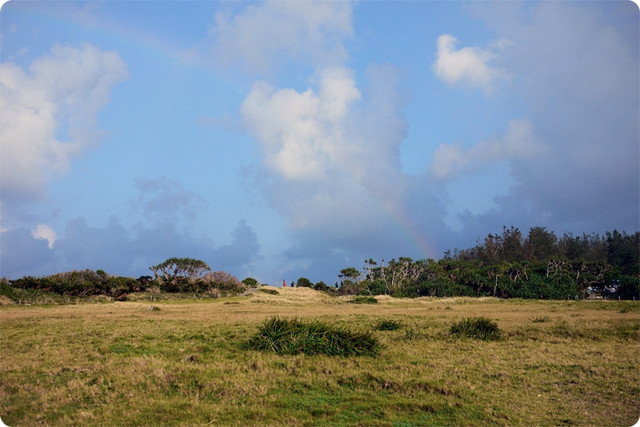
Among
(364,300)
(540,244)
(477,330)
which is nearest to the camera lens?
(477,330)

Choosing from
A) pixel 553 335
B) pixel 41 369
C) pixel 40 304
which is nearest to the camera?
pixel 41 369

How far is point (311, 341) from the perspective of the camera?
15727 millimetres

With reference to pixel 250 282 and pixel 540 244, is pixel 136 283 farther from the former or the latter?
pixel 540 244

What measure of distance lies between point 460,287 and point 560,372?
49.2m

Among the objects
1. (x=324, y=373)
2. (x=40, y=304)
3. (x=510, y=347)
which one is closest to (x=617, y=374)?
(x=510, y=347)

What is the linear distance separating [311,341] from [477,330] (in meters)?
8.37

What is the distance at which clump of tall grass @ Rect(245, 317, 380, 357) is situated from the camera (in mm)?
15336

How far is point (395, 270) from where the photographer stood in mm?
71375

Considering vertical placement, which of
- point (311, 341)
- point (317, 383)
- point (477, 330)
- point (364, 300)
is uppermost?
point (311, 341)

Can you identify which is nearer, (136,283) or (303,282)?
(136,283)

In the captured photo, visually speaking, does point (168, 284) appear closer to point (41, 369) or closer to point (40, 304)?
point (40, 304)

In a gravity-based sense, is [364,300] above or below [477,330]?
below

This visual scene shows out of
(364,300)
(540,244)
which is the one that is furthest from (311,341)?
(540,244)

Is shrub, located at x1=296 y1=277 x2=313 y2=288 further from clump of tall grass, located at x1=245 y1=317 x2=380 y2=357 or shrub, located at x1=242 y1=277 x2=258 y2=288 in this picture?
clump of tall grass, located at x1=245 y1=317 x2=380 y2=357
